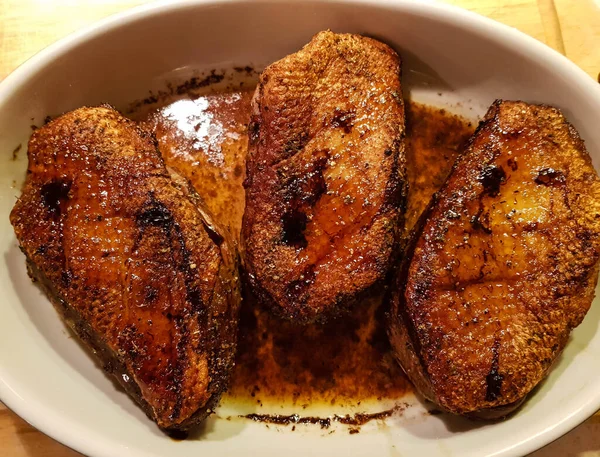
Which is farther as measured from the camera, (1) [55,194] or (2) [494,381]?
(1) [55,194]

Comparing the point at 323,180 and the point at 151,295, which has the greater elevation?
the point at 323,180

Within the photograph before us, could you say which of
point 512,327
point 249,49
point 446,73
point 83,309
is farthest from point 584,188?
point 83,309

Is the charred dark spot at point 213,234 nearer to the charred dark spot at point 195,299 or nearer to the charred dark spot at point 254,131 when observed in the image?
the charred dark spot at point 195,299

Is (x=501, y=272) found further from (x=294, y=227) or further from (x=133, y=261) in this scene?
(x=133, y=261)

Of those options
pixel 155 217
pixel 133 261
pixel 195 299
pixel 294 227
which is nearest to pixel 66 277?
pixel 133 261

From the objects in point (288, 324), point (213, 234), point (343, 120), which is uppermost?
point (343, 120)

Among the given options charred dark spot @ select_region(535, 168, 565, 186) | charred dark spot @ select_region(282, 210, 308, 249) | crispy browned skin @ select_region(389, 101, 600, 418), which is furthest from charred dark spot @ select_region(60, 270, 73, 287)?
charred dark spot @ select_region(535, 168, 565, 186)

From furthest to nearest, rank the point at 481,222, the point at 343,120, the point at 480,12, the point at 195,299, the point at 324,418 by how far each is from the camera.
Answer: the point at 480,12 < the point at 324,418 < the point at 343,120 < the point at 481,222 < the point at 195,299

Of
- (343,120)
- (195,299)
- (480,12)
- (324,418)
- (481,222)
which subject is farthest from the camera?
(480,12)

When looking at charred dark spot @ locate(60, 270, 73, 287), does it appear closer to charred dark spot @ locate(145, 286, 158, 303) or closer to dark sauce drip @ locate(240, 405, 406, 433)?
charred dark spot @ locate(145, 286, 158, 303)
